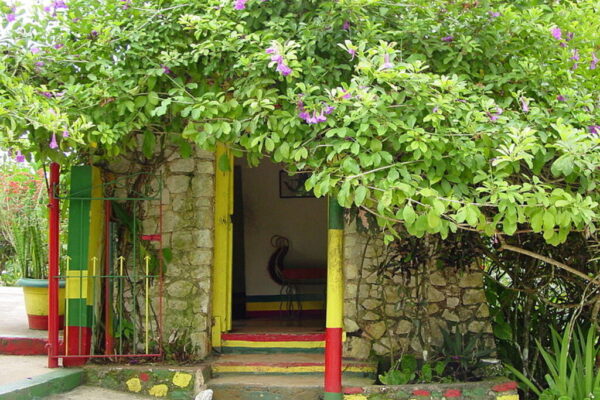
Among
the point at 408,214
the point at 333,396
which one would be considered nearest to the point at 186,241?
the point at 333,396

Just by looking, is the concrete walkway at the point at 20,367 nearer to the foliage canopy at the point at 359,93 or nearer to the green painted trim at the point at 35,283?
the green painted trim at the point at 35,283

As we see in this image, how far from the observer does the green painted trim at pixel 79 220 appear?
5.74m

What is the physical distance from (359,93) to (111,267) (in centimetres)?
301

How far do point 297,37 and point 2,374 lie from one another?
3332mm

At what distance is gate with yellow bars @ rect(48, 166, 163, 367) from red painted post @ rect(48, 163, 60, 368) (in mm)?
40

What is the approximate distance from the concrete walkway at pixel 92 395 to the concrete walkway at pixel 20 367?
27 centimetres

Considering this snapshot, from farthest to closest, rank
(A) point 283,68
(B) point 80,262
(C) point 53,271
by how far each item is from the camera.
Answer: (B) point 80,262, (C) point 53,271, (A) point 283,68

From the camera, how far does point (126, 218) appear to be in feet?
19.6

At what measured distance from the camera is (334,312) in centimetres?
511

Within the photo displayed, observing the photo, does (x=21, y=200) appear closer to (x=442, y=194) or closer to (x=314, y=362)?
(x=314, y=362)

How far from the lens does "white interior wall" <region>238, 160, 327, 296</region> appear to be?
28.7 ft

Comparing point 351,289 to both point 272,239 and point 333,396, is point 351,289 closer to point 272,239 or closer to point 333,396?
point 333,396

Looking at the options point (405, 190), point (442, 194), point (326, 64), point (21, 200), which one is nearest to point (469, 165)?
point (442, 194)

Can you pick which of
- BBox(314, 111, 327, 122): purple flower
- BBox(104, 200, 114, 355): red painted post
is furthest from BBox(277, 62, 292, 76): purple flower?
BBox(104, 200, 114, 355): red painted post
